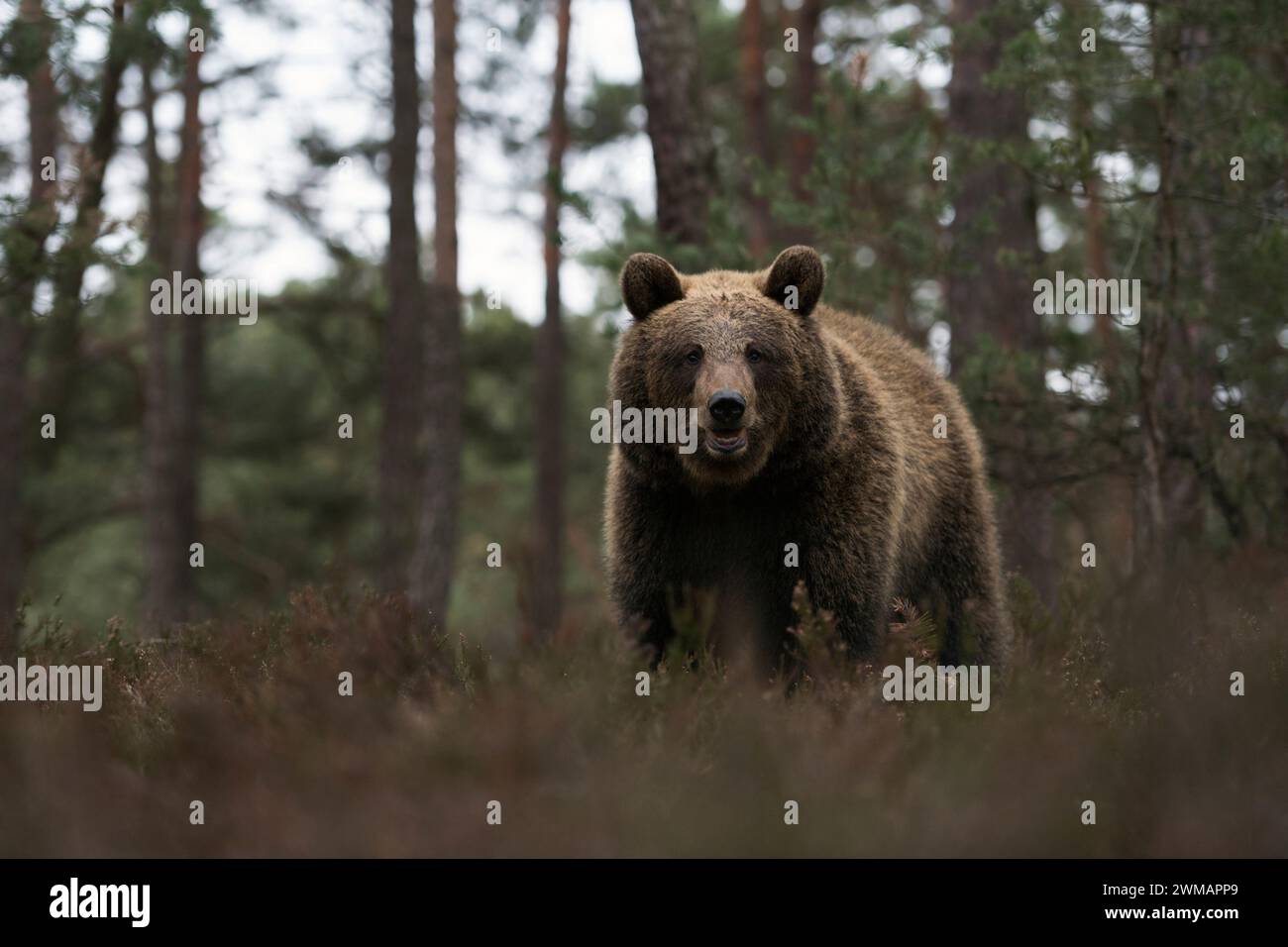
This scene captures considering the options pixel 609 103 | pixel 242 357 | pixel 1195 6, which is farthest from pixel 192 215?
pixel 1195 6

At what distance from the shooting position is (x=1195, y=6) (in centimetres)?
828

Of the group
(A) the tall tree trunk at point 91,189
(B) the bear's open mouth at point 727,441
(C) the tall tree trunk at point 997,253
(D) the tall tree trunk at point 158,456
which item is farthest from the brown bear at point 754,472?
(D) the tall tree trunk at point 158,456

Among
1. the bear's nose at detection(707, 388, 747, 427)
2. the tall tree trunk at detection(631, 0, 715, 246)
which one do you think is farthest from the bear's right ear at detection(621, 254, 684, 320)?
the tall tree trunk at detection(631, 0, 715, 246)

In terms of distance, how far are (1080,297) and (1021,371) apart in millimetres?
1573

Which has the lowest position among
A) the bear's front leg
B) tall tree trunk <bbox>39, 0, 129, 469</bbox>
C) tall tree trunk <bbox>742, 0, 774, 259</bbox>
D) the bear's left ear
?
the bear's front leg

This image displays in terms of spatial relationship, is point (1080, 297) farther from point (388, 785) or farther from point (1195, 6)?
point (388, 785)

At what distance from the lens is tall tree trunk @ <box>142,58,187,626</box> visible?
17266 millimetres

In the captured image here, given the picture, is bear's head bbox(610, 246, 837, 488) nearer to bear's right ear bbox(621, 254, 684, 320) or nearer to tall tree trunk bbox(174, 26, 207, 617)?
bear's right ear bbox(621, 254, 684, 320)

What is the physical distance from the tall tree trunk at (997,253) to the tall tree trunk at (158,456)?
10816mm

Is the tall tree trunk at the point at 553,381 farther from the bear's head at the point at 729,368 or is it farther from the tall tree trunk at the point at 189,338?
the bear's head at the point at 729,368

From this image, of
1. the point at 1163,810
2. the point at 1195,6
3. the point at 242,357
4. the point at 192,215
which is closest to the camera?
the point at 1163,810

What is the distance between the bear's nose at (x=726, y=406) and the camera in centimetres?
573

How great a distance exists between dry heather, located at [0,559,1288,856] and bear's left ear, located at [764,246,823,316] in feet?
6.13

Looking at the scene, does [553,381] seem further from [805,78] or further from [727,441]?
[727,441]
